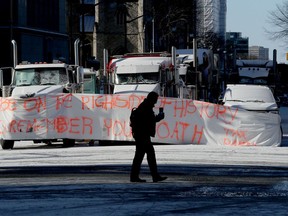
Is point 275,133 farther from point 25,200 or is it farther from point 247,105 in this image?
point 25,200

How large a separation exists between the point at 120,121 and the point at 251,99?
5547 mm

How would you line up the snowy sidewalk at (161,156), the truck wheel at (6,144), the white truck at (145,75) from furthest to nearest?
1. the white truck at (145,75)
2. the truck wheel at (6,144)
3. the snowy sidewalk at (161,156)

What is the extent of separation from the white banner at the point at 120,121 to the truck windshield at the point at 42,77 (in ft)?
4.61

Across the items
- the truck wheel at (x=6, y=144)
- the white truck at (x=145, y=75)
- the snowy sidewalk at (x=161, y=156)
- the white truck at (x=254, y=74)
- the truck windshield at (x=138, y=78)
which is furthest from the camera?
the white truck at (x=254, y=74)

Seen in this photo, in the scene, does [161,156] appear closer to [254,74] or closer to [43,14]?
[254,74]

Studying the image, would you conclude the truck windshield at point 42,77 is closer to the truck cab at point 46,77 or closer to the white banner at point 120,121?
the truck cab at point 46,77

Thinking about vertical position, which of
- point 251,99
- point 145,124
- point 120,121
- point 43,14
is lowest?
point 120,121

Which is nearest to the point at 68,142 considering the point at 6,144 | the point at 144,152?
the point at 6,144

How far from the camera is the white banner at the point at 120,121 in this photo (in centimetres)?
3166

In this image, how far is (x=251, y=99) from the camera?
35.5 m

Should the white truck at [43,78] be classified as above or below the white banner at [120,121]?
above

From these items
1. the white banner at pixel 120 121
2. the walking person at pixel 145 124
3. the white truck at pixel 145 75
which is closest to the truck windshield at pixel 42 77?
the white banner at pixel 120 121

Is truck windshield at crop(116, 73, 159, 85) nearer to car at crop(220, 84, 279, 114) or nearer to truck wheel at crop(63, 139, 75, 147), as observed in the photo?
car at crop(220, 84, 279, 114)

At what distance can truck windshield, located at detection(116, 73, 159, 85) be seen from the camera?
3712 cm
